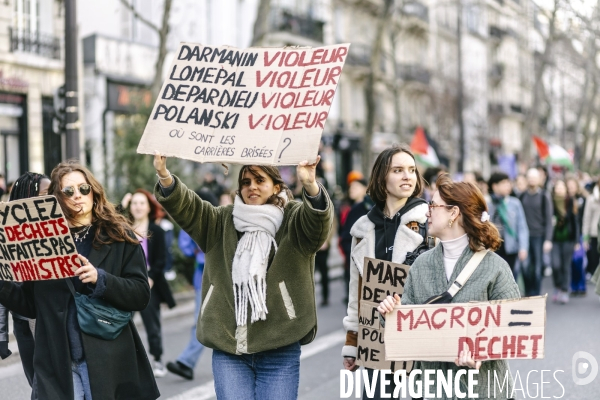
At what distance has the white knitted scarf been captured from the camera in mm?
4176

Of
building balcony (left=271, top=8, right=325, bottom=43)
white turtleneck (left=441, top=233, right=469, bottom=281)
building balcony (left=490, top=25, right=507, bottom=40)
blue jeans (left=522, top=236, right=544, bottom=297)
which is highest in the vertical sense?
building balcony (left=490, top=25, right=507, bottom=40)

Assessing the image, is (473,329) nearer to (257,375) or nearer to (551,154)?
(257,375)

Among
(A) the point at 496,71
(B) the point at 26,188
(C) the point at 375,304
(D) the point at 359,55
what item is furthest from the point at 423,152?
(A) the point at 496,71

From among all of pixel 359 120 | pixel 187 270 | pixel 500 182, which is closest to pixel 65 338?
pixel 500 182

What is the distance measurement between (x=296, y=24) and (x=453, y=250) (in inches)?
1200

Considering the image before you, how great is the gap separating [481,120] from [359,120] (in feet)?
34.6

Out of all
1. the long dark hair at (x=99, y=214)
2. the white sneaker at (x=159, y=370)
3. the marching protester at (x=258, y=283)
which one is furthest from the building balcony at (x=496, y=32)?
the long dark hair at (x=99, y=214)

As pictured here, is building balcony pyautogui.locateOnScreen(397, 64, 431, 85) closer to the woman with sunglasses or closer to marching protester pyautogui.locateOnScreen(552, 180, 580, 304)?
marching protester pyautogui.locateOnScreen(552, 180, 580, 304)

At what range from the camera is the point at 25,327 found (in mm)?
4504

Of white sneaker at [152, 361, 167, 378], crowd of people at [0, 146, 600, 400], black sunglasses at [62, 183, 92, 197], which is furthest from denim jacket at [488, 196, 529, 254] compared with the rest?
black sunglasses at [62, 183, 92, 197]

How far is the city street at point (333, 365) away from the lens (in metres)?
7.33

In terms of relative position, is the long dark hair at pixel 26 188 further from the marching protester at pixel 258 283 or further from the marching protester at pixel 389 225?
the marching protester at pixel 389 225

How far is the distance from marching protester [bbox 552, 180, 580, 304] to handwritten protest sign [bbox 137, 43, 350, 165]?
30.9 feet

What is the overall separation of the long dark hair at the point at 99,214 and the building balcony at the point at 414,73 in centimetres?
4075
